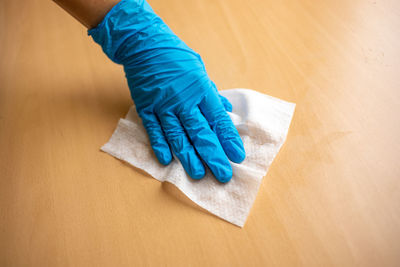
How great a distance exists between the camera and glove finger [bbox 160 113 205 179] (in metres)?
0.78

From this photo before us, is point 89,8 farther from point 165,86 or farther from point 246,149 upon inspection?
point 246,149

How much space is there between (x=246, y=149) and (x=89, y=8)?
707 millimetres

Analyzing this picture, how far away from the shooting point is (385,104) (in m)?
0.87

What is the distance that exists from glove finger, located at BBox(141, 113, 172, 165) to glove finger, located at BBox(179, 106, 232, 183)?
0.28 ft

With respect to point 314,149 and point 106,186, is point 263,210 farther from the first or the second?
point 106,186

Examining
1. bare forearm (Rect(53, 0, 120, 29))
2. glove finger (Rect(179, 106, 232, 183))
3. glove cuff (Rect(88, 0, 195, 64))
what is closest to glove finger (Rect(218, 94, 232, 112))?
glove finger (Rect(179, 106, 232, 183))

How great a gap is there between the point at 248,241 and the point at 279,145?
1.02 feet

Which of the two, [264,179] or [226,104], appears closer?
[264,179]

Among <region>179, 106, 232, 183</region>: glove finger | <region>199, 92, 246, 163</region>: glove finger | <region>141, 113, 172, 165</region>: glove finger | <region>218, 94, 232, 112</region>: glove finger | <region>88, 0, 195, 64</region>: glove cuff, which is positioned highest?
<region>88, 0, 195, 64</region>: glove cuff

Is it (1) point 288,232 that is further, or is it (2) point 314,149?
(2) point 314,149

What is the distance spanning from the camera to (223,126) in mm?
851

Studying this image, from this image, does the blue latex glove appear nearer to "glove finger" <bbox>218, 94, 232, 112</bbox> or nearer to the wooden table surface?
"glove finger" <bbox>218, 94, 232, 112</bbox>

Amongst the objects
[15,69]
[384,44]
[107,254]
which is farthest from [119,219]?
[384,44]

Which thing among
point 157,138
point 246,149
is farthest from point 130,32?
point 246,149
